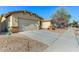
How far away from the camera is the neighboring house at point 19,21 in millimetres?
1806

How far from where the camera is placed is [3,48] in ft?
5.80

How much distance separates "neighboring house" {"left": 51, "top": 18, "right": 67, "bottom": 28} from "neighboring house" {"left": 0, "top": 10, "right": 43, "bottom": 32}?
0.15 meters

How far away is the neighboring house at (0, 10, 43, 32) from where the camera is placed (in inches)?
71.1

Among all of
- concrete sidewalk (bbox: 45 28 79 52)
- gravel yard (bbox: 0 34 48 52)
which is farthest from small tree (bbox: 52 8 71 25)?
gravel yard (bbox: 0 34 48 52)

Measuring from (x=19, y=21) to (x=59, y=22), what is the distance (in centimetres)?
43

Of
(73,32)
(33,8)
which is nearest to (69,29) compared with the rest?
(73,32)

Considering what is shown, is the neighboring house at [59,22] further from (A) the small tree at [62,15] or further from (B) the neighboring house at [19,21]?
(B) the neighboring house at [19,21]

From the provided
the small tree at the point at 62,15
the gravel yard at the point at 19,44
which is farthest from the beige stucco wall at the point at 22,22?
the small tree at the point at 62,15

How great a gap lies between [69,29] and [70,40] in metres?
0.12

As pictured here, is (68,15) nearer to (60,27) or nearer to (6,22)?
(60,27)

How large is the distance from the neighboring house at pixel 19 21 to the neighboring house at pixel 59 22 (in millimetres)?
145

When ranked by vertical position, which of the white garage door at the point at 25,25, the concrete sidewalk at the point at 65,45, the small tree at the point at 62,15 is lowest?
the concrete sidewalk at the point at 65,45

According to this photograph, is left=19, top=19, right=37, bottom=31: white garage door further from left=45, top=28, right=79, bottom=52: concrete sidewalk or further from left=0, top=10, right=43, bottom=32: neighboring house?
left=45, top=28, right=79, bottom=52: concrete sidewalk

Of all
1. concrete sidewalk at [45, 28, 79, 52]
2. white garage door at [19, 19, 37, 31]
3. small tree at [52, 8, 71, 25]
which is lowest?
concrete sidewalk at [45, 28, 79, 52]
